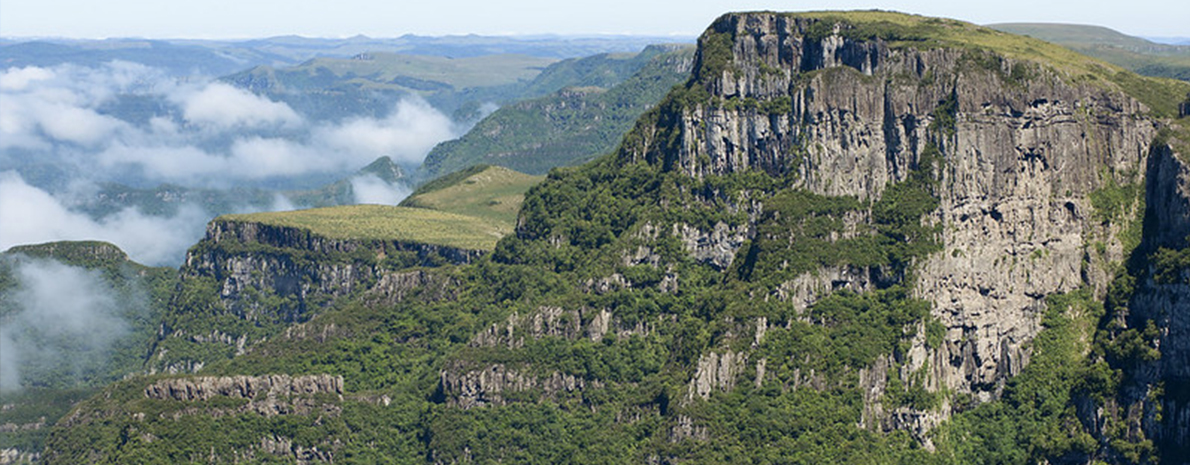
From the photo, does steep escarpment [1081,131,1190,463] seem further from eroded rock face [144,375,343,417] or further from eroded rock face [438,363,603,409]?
eroded rock face [144,375,343,417]

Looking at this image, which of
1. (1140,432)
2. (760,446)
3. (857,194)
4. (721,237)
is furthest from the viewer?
(721,237)

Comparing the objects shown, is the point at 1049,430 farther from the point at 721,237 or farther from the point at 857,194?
the point at 721,237

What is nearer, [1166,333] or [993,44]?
[1166,333]

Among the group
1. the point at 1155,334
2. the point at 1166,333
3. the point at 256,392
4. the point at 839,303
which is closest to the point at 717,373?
the point at 839,303

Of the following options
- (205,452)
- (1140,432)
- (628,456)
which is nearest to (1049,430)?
(1140,432)

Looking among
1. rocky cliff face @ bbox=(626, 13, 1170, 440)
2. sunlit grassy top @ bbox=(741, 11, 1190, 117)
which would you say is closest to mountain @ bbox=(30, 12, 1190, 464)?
rocky cliff face @ bbox=(626, 13, 1170, 440)

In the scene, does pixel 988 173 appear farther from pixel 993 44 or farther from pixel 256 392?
pixel 256 392

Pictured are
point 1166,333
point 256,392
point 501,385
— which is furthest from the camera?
point 256,392
